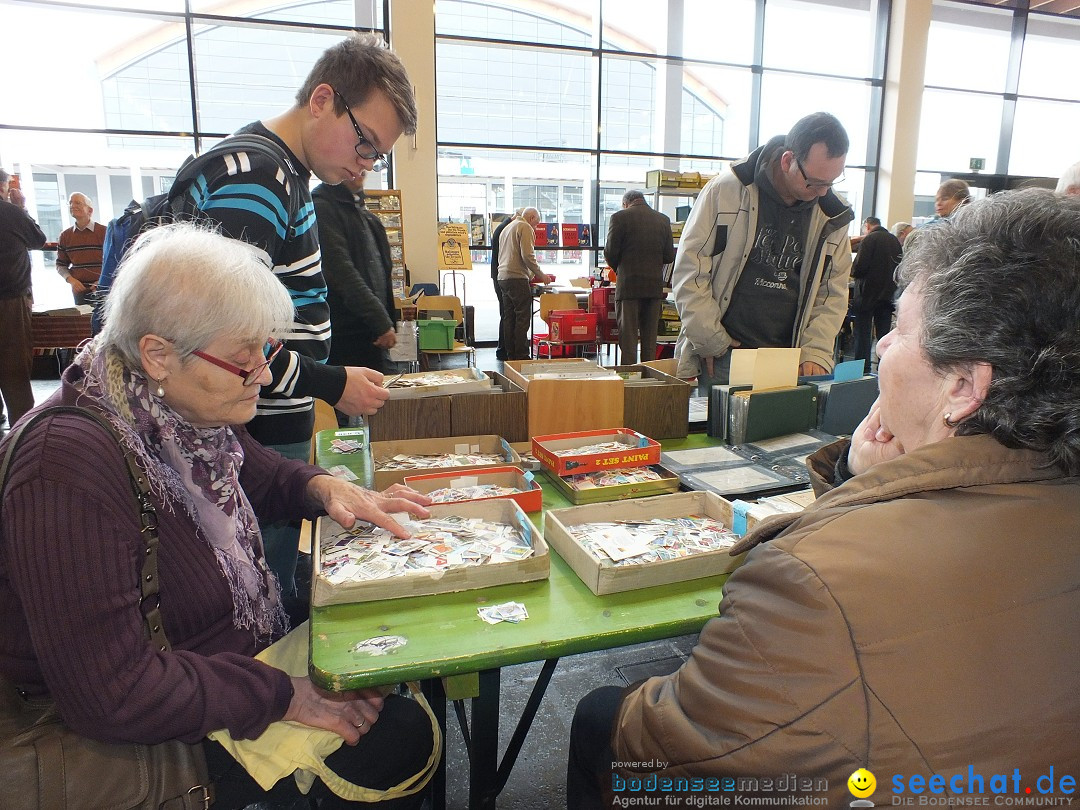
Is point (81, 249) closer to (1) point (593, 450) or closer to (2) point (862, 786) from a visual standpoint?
(1) point (593, 450)

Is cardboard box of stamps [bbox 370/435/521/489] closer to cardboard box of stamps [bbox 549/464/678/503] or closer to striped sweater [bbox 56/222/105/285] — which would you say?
cardboard box of stamps [bbox 549/464/678/503]

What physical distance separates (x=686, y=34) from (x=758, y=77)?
1.10 meters

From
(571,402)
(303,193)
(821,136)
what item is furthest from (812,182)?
(303,193)

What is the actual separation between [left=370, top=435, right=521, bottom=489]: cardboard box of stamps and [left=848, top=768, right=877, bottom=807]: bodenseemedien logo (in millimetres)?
1089

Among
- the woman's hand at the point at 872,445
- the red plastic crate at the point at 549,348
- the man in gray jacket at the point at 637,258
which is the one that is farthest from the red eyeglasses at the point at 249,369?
the red plastic crate at the point at 549,348

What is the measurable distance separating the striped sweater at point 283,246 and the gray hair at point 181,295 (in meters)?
0.29

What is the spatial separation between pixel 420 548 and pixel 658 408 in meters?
1.03

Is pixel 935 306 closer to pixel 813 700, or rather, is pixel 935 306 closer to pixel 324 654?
pixel 813 700

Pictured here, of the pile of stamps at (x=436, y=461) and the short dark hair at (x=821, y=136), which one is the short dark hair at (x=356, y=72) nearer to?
the pile of stamps at (x=436, y=461)

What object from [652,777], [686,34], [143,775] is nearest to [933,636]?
[652,777]

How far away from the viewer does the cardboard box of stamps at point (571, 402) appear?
1.97 m

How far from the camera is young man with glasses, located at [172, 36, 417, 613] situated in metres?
1.44

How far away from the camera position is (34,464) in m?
0.95

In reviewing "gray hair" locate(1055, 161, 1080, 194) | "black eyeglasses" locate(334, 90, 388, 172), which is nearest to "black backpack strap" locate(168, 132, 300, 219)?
"black eyeglasses" locate(334, 90, 388, 172)
